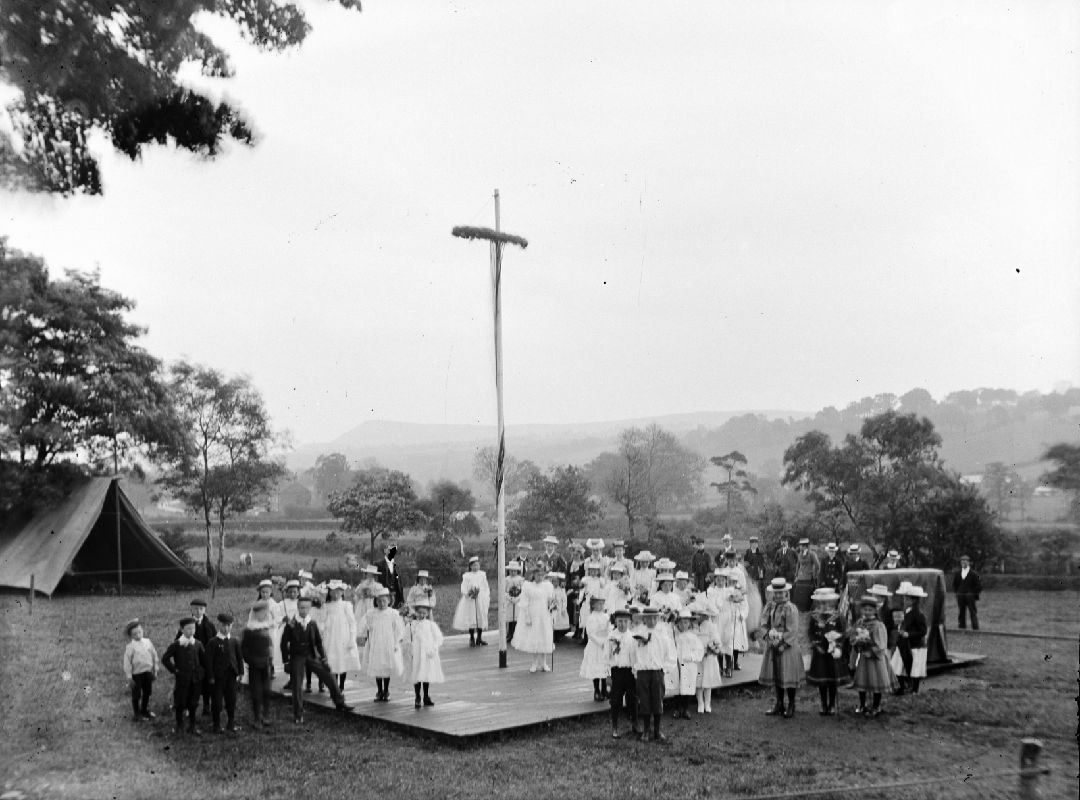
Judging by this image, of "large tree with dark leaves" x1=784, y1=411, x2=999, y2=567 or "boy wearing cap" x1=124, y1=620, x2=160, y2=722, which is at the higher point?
"large tree with dark leaves" x1=784, y1=411, x2=999, y2=567

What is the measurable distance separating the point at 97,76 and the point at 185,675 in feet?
19.5

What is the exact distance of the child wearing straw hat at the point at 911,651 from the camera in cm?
1242

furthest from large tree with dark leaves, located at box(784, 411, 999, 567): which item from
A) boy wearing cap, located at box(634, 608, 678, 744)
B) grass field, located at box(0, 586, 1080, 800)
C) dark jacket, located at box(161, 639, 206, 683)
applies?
dark jacket, located at box(161, 639, 206, 683)

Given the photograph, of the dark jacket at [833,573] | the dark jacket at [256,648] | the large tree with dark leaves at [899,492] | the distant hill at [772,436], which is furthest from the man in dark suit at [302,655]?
the distant hill at [772,436]

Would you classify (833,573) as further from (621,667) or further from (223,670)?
(223,670)

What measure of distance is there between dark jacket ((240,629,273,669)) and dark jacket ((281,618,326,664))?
0.20m

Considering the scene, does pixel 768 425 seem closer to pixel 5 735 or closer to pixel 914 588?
pixel 914 588

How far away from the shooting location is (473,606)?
16.0 meters

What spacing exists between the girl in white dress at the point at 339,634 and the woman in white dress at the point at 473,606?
376 cm

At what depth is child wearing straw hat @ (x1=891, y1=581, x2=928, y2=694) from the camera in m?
12.4

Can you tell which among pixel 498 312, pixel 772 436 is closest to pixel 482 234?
pixel 498 312

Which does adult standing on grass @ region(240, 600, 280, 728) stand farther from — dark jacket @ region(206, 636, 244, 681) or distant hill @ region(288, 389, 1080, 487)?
distant hill @ region(288, 389, 1080, 487)

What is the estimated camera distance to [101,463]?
2038cm

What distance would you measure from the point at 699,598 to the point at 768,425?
78222 mm
